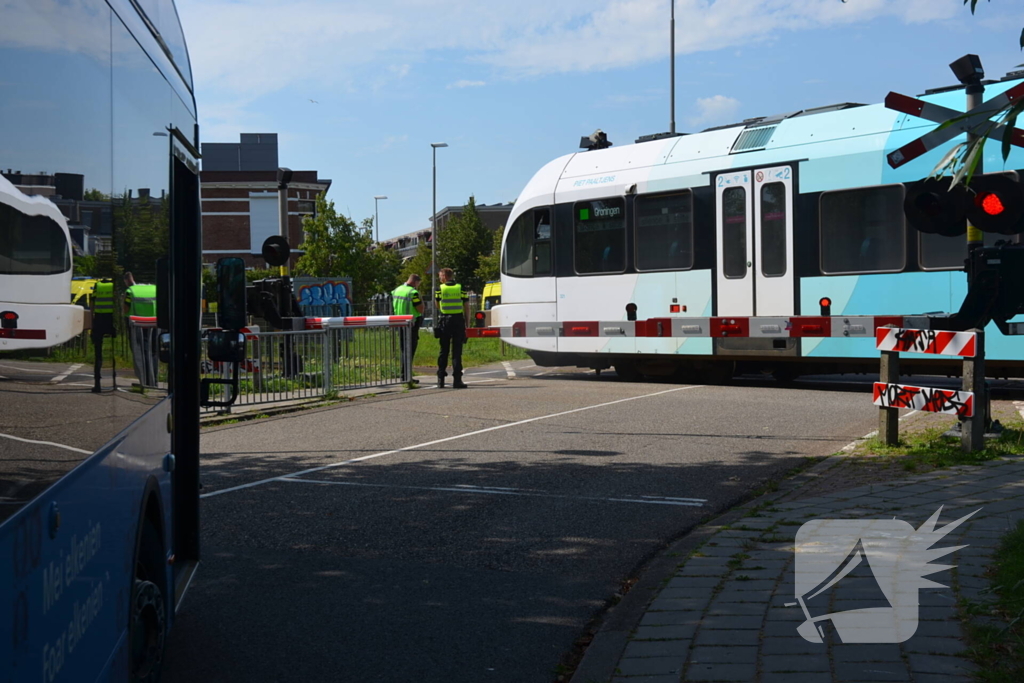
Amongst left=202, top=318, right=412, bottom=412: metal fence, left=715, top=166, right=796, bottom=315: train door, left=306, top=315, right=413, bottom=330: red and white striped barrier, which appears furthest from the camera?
left=306, top=315, right=413, bottom=330: red and white striped barrier

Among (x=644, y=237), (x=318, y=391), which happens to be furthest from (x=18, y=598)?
(x=644, y=237)

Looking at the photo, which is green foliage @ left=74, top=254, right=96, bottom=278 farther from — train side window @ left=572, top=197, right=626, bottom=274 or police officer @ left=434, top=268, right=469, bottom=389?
train side window @ left=572, top=197, right=626, bottom=274

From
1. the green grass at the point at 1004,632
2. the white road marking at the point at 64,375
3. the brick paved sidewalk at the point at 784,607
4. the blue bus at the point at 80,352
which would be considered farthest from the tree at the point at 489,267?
the white road marking at the point at 64,375

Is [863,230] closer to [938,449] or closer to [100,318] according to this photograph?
[938,449]

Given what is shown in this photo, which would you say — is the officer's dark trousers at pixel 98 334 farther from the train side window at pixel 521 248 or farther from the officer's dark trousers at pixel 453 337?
the train side window at pixel 521 248

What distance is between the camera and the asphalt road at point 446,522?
4504 mm

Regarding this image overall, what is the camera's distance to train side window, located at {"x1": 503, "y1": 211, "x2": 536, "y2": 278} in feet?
64.0

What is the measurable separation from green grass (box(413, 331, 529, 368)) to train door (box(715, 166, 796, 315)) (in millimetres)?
9126

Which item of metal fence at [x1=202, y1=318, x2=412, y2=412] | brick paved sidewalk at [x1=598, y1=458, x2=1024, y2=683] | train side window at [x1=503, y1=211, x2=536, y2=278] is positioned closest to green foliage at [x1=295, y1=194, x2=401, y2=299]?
train side window at [x1=503, y1=211, x2=536, y2=278]

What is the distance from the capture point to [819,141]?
51.4 ft

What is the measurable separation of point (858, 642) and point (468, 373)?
1822cm

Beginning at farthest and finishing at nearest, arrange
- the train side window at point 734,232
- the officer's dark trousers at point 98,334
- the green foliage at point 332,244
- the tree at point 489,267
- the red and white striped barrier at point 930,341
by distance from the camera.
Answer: the tree at point 489,267, the green foliage at point 332,244, the train side window at point 734,232, the red and white striped barrier at point 930,341, the officer's dark trousers at point 98,334

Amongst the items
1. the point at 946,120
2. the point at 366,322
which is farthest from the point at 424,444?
the point at 946,120

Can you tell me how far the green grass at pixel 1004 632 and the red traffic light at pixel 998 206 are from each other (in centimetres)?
424
